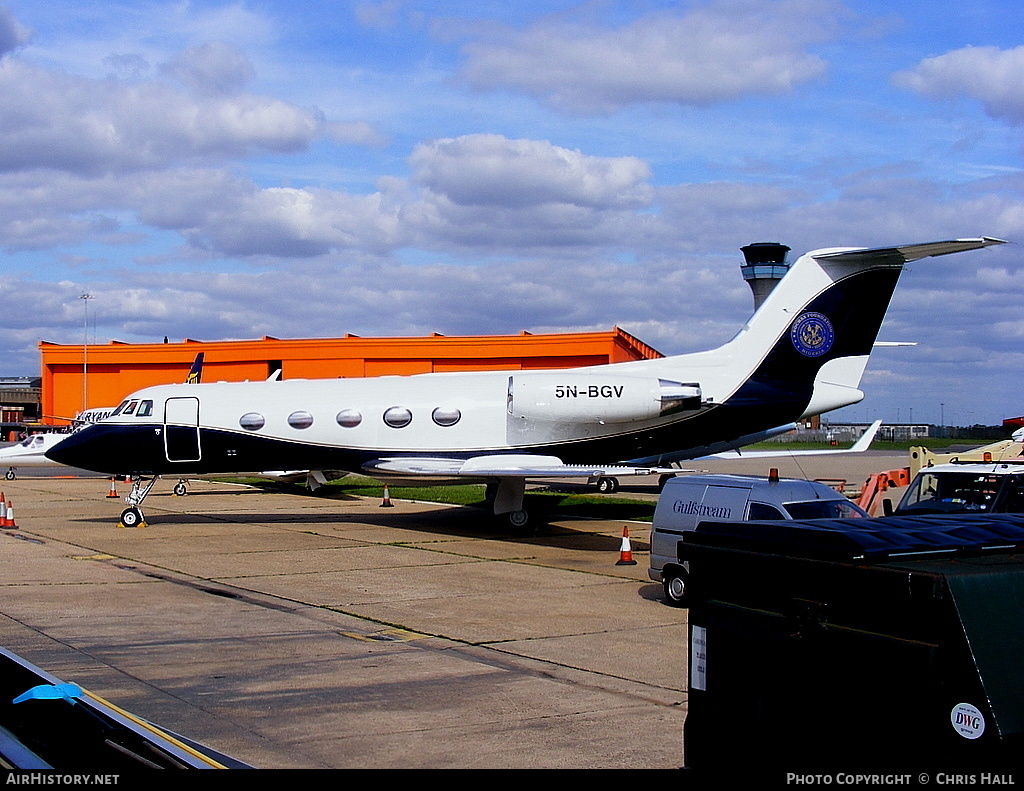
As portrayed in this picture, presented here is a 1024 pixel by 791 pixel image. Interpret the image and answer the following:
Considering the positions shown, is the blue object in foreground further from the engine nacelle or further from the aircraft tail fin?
the aircraft tail fin

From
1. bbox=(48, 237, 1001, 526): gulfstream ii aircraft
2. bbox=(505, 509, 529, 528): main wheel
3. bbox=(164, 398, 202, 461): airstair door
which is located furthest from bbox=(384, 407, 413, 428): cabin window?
bbox=(164, 398, 202, 461): airstair door

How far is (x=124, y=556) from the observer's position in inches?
662

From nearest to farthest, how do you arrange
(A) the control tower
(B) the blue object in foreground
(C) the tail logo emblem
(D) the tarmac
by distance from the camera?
(B) the blue object in foreground, (D) the tarmac, (C) the tail logo emblem, (A) the control tower

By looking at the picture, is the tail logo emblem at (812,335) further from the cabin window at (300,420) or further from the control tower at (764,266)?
the control tower at (764,266)

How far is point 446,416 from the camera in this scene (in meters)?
21.8

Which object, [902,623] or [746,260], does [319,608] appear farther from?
[746,260]

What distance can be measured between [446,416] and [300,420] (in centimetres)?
312

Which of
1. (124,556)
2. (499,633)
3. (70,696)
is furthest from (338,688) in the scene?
(124,556)

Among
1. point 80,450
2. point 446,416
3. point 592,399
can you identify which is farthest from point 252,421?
point 592,399

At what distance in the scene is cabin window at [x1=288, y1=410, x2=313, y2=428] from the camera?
2178cm

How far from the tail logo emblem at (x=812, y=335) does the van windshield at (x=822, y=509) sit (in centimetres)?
924

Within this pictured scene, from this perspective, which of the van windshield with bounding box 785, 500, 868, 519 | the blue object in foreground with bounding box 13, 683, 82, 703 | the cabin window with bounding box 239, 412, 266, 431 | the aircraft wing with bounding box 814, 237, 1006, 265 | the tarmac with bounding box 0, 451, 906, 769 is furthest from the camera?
the cabin window with bounding box 239, 412, 266, 431

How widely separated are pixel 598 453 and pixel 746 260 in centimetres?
4488

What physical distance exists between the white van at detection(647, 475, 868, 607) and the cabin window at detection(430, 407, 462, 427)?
915cm
